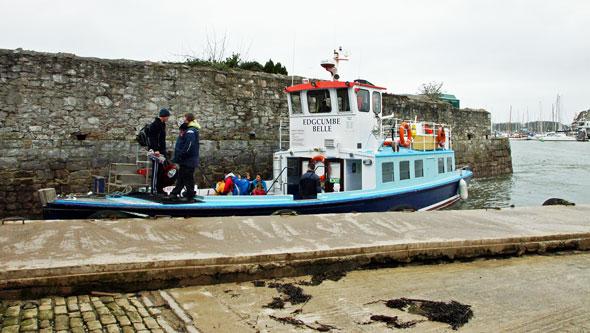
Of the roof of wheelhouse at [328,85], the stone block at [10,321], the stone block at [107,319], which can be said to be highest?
the roof of wheelhouse at [328,85]

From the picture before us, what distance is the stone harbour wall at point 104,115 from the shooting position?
9.63 metres

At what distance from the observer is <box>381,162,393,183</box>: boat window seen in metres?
9.74

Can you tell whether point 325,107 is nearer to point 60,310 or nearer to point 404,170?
point 404,170

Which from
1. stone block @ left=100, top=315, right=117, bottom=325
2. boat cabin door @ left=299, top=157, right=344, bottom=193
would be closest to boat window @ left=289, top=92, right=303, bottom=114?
boat cabin door @ left=299, top=157, right=344, bottom=193

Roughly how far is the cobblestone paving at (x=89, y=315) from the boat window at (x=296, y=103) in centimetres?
707

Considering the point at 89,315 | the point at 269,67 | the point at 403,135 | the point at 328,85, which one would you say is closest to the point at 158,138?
the point at 328,85

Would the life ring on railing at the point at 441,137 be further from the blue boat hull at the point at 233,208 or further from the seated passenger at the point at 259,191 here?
the seated passenger at the point at 259,191

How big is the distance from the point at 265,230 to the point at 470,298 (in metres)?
2.58

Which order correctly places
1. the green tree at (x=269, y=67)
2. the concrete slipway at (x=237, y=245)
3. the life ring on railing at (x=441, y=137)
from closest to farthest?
the concrete slipway at (x=237, y=245) → the life ring on railing at (x=441, y=137) → the green tree at (x=269, y=67)

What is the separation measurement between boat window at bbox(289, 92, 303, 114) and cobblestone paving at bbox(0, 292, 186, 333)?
23.2 ft

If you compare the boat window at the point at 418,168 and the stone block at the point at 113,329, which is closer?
the stone block at the point at 113,329

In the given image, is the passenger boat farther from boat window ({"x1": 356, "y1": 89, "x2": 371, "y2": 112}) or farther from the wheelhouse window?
the wheelhouse window

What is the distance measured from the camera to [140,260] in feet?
13.4

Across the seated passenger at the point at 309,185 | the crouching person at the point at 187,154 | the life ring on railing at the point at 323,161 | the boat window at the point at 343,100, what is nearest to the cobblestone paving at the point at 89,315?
the crouching person at the point at 187,154
